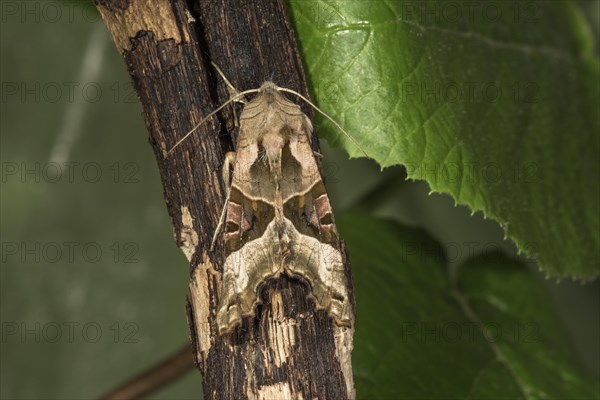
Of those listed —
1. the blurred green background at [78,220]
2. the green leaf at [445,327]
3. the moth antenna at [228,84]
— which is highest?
the blurred green background at [78,220]

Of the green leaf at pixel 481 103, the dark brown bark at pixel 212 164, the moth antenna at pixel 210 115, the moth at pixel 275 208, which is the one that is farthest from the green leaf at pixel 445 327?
the moth antenna at pixel 210 115

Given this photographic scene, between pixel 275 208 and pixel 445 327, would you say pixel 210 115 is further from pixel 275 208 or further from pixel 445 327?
pixel 445 327

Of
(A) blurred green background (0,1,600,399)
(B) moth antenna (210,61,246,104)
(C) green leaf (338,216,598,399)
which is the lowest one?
(C) green leaf (338,216,598,399)

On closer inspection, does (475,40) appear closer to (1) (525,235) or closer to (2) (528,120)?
(2) (528,120)

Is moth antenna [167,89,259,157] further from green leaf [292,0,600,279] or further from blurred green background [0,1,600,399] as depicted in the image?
blurred green background [0,1,600,399]

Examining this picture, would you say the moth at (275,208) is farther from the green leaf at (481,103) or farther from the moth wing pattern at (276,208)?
the green leaf at (481,103)

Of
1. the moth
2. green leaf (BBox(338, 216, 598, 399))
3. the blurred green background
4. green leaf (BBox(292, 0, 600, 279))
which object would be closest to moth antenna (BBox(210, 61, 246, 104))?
the moth

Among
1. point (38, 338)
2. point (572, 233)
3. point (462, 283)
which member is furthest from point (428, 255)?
point (38, 338)
